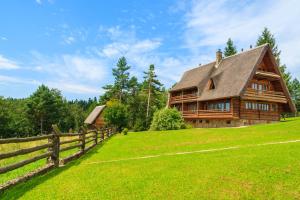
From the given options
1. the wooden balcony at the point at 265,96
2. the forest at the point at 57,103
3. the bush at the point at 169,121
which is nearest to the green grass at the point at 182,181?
the wooden balcony at the point at 265,96

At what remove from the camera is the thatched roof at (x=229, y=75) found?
3331 centimetres

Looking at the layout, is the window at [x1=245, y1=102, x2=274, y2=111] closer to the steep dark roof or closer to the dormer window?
the steep dark roof

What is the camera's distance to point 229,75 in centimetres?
3644

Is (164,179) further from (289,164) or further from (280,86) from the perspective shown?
(280,86)

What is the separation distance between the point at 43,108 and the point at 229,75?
5068 centimetres

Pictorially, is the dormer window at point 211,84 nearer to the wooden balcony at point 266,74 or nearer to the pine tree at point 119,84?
the wooden balcony at point 266,74

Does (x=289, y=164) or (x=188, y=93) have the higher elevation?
(x=188, y=93)

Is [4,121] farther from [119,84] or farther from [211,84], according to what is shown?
[211,84]

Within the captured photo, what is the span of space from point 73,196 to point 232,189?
4.30 m

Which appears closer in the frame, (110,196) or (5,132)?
(110,196)

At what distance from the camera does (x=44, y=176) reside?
404 inches

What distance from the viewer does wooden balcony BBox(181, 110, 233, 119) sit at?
34.7 meters

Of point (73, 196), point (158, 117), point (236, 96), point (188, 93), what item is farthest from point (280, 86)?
point (73, 196)

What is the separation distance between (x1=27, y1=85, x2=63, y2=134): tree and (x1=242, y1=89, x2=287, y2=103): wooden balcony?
52.6 metres
